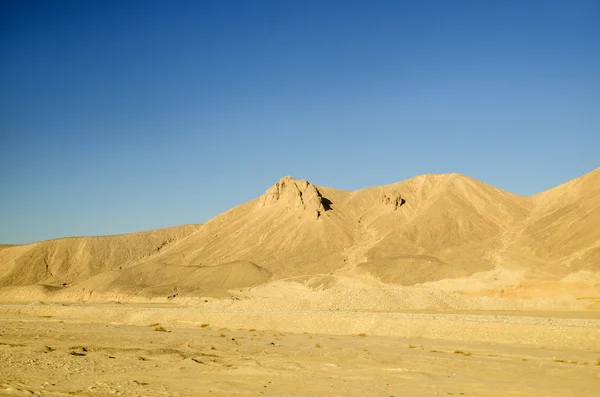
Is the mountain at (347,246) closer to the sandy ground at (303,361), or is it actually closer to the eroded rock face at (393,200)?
the eroded rock face at (393,200)

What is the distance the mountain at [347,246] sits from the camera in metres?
70.4

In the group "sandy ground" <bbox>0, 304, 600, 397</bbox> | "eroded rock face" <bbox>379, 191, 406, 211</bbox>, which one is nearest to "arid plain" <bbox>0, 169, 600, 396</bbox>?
"sandy ground" <bbox>0, 304, 600, 397</bbox>

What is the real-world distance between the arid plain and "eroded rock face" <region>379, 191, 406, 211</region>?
336 mm

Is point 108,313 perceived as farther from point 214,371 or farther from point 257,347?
point 214,371

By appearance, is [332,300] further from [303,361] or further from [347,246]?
[347,246]

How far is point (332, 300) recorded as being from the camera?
48.4 metres

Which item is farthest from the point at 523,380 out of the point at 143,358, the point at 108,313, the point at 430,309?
the point at 108,313

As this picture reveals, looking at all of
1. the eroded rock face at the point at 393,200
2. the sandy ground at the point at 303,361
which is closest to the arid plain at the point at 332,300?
the sandy ground at the point at 303,361

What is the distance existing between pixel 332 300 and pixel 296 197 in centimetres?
5165

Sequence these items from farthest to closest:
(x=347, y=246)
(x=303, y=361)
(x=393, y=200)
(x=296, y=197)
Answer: (x=296, y=197), (x=393, y=200), (x=347, y=246), (x=303, y=361)

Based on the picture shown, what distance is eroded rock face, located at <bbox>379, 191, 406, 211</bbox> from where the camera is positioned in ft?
322

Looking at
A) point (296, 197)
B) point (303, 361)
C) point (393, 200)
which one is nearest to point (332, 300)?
point (303, 361)

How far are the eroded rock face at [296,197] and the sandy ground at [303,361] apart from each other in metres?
56.9

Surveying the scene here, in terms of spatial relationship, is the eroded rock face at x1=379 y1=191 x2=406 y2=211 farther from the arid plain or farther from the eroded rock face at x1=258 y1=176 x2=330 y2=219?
the eroded rock face at x1=258 y1=176 x2=330 y2=219
